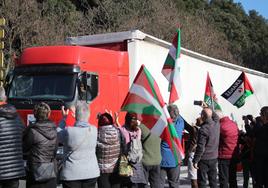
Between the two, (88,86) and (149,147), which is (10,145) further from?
(88,86)

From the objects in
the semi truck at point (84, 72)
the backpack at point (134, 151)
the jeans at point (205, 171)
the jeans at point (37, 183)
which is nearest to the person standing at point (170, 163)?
the jeans at point (205, 171)

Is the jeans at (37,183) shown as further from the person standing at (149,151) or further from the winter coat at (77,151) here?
the person standing at (149,151)

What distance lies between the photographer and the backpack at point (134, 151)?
25.8 feet

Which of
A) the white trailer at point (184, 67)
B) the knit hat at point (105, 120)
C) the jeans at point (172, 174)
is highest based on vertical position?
the white trailer at point (184, 67)

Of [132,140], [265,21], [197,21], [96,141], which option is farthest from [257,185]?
[265,21]

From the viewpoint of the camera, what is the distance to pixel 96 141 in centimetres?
701

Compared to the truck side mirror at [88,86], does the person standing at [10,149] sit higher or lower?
lower

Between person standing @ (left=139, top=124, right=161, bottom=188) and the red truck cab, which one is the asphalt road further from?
person standing @ (left=139, top=124, right=161, bottom=188)

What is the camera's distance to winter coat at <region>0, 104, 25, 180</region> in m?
6.49

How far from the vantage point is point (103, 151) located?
7520mm

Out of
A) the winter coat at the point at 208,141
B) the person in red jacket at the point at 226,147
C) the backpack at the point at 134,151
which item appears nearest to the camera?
the backpack at the point at 134,151

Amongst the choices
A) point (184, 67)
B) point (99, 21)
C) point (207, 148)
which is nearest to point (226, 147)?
point (207, 148)

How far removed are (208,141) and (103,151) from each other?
281cm

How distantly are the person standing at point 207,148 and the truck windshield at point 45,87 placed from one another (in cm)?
335
